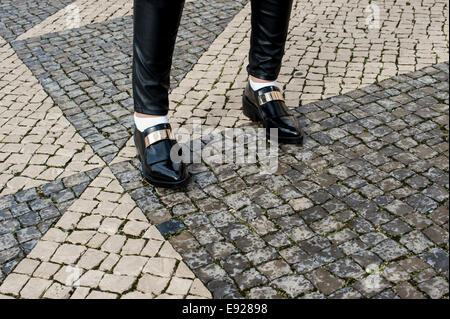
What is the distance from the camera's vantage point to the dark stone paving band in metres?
3.14

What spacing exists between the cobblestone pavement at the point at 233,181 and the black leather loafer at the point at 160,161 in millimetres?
89

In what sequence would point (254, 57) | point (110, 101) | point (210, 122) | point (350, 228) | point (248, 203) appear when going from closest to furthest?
point (350, 228)
point (248, 203)
point (254, 57)
point (210, 122)
point (110, 101)

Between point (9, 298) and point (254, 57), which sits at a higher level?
point (254, 57)

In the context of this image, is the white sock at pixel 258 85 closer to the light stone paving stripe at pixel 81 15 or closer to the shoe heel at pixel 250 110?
the shoe heel at pixel 250 110

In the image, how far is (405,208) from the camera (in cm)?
328

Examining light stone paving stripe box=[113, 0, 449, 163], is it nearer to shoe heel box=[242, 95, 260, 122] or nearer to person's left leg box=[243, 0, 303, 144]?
shoe heel box=[242, 95, 260, 122]

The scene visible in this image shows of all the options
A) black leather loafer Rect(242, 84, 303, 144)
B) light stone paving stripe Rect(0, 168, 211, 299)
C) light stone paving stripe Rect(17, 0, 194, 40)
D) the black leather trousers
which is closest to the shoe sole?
black leather loafer Rect(242, 84, 303, 144)

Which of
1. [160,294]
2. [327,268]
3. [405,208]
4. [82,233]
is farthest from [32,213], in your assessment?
[405,208]

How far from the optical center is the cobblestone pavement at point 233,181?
2893 millimetres

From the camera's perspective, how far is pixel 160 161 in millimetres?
3465

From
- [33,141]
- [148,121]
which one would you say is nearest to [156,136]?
[148,121]

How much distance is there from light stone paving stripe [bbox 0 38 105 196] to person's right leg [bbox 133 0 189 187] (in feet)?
1.73

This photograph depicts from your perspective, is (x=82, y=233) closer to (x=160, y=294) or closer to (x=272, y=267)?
(x=160, y=294)

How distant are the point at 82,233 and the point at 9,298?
0.54 metres
